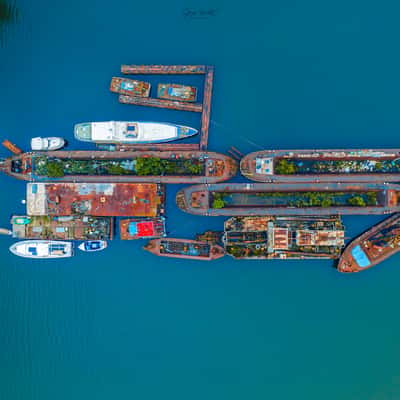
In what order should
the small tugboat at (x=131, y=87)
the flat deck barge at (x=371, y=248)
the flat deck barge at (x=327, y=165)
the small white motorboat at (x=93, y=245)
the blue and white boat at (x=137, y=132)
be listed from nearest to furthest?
the flat deck barge at (x=327, y=165)
the flat deck barge at (x=371, y=248)
the blue and white boat at (x=137, y=132)
the small tugboat at (x=131, y=87)
the small white motorboat at (x=93, y=245)

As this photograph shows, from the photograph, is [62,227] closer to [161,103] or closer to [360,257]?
[161,103]

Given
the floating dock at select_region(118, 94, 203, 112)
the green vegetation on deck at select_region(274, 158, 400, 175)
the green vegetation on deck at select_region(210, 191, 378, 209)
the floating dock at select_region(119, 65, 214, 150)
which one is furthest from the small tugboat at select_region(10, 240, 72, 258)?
the green vegetation on deck at select_region(274, 158, 400, 175)

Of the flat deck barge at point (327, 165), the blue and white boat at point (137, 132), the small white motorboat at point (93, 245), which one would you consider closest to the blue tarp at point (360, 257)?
the flat deck barge at point (327, 165)

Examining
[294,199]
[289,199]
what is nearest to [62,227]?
[289,199]

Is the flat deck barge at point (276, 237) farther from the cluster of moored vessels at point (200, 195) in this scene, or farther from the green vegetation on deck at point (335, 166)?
the green vegetation on deck at point (335, 166)

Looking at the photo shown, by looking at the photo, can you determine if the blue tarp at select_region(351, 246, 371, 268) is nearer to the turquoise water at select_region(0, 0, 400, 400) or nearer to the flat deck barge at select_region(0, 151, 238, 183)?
the turquoise water at select_region(0, 0, 400, 400)
